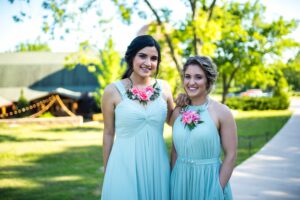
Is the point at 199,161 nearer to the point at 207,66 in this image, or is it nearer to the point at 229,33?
the point at 207,66

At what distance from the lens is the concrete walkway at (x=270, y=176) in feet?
17.3

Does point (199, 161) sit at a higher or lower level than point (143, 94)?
lower

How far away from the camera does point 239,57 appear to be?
54.6ft

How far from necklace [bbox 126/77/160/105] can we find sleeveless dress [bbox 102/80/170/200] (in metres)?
0.04

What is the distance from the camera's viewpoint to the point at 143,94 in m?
2.97

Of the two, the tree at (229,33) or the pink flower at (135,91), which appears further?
the tree at (229,33)

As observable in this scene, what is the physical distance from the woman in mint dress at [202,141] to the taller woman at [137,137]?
0.62 feet

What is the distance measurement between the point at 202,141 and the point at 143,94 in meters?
0.74

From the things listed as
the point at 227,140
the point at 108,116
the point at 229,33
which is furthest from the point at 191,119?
the point at 229,33

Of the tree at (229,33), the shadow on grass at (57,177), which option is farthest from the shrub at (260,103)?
the shadow on grass at (57,177)

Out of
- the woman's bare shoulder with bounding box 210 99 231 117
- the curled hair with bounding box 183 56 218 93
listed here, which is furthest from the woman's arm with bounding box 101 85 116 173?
the woman's bare shoulder with bounding box 210 99 231 117

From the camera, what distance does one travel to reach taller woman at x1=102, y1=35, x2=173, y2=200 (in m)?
2.87

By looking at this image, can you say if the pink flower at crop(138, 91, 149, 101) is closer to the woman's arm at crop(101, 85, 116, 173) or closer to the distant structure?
the woman's arm at crop(101, 85, 116, 173)

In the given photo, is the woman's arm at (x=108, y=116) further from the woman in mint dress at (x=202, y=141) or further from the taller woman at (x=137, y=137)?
the woman in mint dress at (x=202, y=141)
